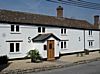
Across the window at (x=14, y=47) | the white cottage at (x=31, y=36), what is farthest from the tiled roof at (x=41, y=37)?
the window at (x=14, y=47)

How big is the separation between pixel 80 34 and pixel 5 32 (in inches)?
690

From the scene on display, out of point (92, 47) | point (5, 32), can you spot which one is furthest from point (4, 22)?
point (92, 47)

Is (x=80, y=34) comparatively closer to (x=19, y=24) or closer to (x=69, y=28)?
(x=69, y=28)

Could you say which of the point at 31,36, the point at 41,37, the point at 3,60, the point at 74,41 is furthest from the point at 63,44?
the point at 3,60

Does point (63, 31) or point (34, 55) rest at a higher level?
point (63, 31)


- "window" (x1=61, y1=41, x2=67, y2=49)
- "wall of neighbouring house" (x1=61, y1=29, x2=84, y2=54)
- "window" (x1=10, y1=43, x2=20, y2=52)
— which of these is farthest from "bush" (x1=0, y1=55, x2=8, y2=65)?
"window" (x1=61, y1=41, x2=67, y2=49)

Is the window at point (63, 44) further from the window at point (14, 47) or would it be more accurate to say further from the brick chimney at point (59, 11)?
the window at point (14, 47)

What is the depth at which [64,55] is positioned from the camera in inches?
1538

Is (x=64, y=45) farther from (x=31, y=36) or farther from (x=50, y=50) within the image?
(x=31, y=36)

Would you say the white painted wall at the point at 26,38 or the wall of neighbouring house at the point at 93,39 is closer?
the white painted wall at the point at 26,38

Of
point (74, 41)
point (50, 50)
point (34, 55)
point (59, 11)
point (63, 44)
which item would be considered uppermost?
point (59, 11)

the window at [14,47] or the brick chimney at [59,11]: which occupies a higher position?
the brick chimney at [59,11]

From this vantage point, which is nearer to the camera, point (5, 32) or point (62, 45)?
point (5, 32)

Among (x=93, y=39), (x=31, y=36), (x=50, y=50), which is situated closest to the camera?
(x=31, y=36)
